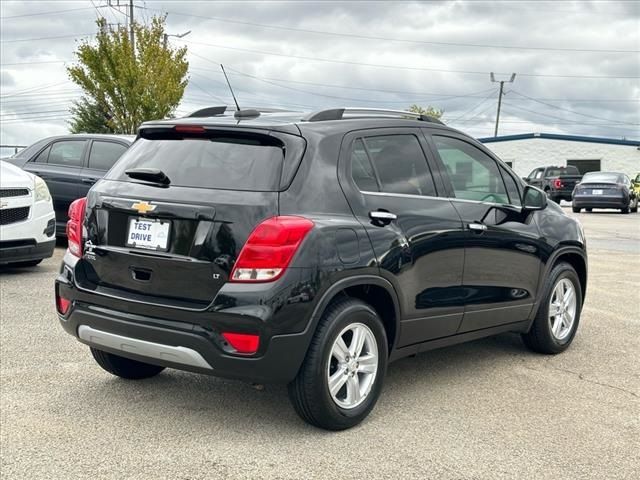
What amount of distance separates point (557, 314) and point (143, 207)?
11.3 feet

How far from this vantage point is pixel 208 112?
4965 mm

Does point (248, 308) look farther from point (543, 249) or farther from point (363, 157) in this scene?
point (543, 249)

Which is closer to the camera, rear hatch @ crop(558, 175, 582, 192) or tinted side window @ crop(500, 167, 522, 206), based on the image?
tinted side window @ crop(500, 167, 522, 206)

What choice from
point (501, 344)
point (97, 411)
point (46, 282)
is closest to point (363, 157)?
point (97, 411)

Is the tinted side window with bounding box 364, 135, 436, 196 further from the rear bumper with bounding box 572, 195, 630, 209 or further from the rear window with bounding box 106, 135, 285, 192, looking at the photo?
the rear bumper with bounding box 572, 195, 630, 209

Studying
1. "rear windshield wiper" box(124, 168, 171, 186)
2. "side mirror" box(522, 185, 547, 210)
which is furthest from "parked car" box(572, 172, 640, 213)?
"rear windshield wiper" box(124, 168, 171, 186)

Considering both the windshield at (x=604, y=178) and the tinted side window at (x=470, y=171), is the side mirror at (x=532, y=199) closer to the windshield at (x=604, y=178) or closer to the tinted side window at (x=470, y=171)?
the tinted side window at (x=470, y=171)

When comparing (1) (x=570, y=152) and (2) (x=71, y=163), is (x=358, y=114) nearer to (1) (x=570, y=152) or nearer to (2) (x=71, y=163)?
(2) (x=71, y=163)

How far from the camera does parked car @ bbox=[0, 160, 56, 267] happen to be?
879 centimetres

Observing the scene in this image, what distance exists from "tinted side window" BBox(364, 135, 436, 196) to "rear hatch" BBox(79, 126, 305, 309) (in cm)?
61

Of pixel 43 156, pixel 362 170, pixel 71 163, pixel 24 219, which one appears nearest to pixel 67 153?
pixel 71 163

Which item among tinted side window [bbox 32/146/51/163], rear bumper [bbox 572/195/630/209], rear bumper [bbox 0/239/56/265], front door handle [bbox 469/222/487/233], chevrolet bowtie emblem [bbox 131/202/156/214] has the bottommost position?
rear bumper [bbox 572/195/630/209]

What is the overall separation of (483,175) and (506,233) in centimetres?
45

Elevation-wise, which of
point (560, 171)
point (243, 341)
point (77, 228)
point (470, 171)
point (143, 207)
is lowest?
point (560, 171)
